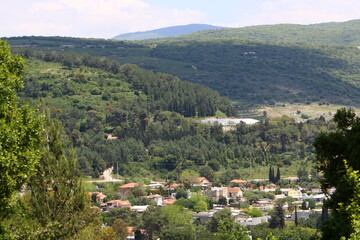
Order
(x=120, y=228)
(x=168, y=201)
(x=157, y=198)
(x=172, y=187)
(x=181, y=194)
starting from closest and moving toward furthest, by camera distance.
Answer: (x=120, y=228), (x=168, y=201), (x=157, y=198), (x=181, y=194), (x=172, y=187)

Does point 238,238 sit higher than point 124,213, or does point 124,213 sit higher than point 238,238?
point 238,238

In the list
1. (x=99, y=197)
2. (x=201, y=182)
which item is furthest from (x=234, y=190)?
(x=99, y=197)

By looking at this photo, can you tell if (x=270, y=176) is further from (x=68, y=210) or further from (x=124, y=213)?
(x=68, y=210)

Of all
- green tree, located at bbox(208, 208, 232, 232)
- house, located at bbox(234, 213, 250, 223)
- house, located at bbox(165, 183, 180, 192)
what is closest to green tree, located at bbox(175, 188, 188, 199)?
house, located at bbox(165, 183, 180, 192)

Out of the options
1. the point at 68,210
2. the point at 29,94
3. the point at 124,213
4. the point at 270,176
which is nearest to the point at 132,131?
the point at 29,94

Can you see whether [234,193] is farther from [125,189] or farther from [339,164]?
[339,164]

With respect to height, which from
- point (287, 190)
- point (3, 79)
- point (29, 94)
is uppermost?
point (3, 79)

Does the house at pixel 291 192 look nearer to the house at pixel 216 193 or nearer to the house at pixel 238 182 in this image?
the house at pixel 238 182

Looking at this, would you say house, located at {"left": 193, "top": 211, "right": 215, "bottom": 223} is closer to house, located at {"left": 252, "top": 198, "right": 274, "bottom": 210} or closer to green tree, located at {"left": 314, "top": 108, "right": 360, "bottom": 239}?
house, located at {"left": 252, "top": 198, "right": 274, "bottom": 210}
